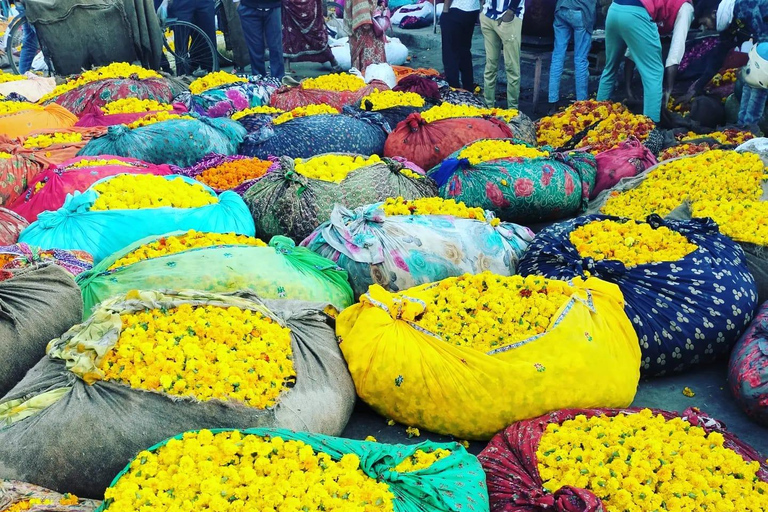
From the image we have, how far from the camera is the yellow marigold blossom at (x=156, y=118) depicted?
5310 mm

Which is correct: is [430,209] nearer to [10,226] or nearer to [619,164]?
[619,164]

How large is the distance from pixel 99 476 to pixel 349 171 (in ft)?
8.30

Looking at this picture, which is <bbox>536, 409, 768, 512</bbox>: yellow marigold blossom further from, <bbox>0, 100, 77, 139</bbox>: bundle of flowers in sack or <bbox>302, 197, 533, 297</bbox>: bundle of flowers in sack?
<bbox>0, 100, 77, 139</bbox>: bundle of flowers in sack

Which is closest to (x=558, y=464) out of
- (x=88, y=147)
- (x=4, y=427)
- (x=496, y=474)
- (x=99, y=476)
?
(x=496, y=474)

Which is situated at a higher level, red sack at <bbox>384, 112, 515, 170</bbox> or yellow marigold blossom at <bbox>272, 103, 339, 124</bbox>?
yellow marigold blossom at <bbox>272, 103, 339, 124</bbox>

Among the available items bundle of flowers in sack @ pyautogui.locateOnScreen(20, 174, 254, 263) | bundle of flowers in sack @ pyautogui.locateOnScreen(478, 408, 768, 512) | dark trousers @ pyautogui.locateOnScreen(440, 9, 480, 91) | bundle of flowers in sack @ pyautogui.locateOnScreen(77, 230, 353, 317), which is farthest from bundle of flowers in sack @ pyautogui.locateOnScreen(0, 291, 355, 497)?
dark trousers @ pyautogui.locateOnScreen(440, 9, 480, 91)

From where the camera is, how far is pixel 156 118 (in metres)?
5.51

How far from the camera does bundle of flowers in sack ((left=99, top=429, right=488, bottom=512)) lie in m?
1.80

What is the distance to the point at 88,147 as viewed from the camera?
4.97m

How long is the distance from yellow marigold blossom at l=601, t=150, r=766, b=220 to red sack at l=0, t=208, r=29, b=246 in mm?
3469

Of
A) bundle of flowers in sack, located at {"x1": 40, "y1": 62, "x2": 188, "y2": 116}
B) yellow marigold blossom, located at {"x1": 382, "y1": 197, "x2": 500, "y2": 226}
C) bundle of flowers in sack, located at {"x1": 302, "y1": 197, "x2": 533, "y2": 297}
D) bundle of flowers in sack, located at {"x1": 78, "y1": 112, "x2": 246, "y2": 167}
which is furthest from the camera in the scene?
bundle of flowers in sack, located at {"x1": 40, "y1": 62, "x2": 188, "y2": 116}

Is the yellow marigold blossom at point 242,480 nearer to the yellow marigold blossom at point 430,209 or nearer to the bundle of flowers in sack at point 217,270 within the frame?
the bundle of flowers in sack at point 217,270

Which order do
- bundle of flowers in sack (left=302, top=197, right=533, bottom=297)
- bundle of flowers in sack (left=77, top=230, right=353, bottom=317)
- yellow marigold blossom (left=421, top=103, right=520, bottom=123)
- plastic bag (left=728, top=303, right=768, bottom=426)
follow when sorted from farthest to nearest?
yellow marigold blossom (left=421, top=103, right=520, bottom=123), bundle of flowers in sack (left=302, top=197, right=533, bottom=297), bundle of flowers in sack (left=77, top=230, right=353, bottom=317), plastic bag (left=728, top=303, right=768, bottom=426)

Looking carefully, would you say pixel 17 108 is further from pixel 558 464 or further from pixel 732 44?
pixel 732 44
